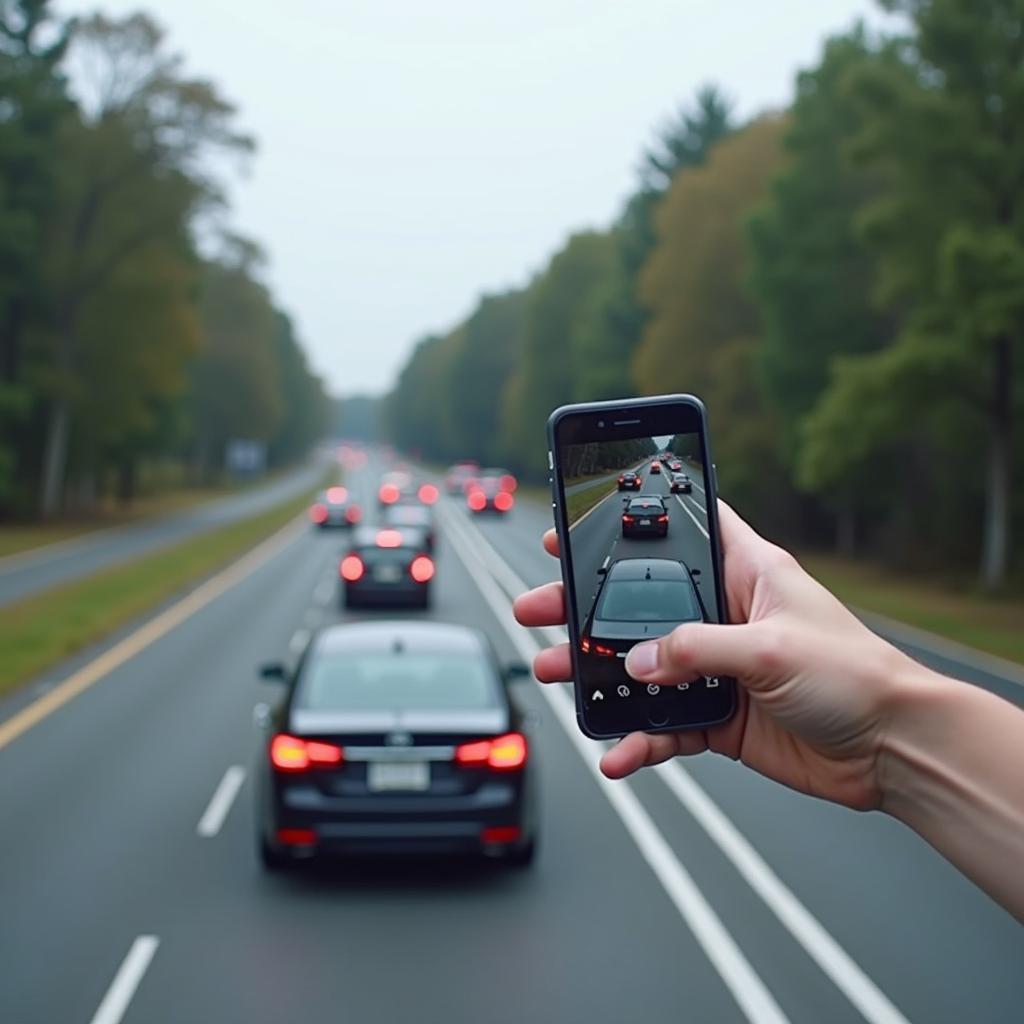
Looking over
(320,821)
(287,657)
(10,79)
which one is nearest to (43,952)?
(320,821)

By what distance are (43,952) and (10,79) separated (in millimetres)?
53143

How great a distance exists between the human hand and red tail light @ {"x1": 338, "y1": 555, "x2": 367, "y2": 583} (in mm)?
28308

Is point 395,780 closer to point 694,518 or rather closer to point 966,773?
point 694,518

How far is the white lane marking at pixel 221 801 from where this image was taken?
1162cm

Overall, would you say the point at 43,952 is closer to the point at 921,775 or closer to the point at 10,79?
the point at 921,775

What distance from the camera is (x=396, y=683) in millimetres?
10602

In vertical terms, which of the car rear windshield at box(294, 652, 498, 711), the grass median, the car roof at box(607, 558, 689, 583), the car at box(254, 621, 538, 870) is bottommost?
the grass median

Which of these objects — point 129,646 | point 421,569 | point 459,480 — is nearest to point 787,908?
point 129,646

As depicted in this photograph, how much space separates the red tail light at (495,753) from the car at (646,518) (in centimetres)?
651

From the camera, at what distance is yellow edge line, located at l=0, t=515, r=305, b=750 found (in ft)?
55.4

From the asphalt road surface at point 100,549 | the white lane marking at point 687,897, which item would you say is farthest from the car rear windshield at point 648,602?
the asphalt road surface at point 100,549

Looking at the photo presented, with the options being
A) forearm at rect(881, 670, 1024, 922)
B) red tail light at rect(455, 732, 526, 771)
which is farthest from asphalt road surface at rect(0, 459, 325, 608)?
forearm at rect(881, 670, 1024, 922)

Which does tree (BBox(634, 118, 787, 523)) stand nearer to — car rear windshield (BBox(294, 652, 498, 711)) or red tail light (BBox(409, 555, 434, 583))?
red tail light (BBox(409, 555, 434, 583))

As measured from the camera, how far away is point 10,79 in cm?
5684
